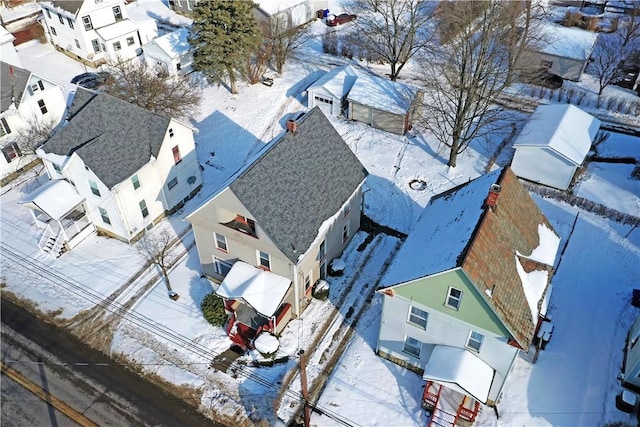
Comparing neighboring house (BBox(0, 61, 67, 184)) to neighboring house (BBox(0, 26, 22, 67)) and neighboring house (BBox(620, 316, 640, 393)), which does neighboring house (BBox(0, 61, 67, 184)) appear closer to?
neighboring house (BBox(0, 26, 22, 67))

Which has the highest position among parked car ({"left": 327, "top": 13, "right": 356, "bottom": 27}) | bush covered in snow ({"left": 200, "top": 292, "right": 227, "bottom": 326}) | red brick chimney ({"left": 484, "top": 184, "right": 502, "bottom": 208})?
red brick chimney ({"left": 484, "top": 184, "right": 502, "bottom": 208})

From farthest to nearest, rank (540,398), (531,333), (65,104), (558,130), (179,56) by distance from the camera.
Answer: (179,56), (65,104), (558,130), (540,398), (531,333)

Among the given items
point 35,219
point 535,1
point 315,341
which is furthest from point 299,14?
point 315,341

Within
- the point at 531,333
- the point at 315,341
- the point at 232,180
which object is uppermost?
the point at 232,180

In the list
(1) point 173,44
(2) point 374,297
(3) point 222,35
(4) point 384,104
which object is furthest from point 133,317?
(1) point 173,44

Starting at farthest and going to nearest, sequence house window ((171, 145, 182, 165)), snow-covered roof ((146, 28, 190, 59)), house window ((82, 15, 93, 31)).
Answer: house window ((82, 15, 93, 31))
snow-covered roof ((146, 28, 190, 59))
house window ((171, 145, 182, 165))

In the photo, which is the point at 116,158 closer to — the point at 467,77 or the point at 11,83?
the point at 11,83

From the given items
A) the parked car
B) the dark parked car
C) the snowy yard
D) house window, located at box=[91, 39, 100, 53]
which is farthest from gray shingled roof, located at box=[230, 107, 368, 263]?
the parked car

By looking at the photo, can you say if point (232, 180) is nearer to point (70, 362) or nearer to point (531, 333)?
point (70, 362)
